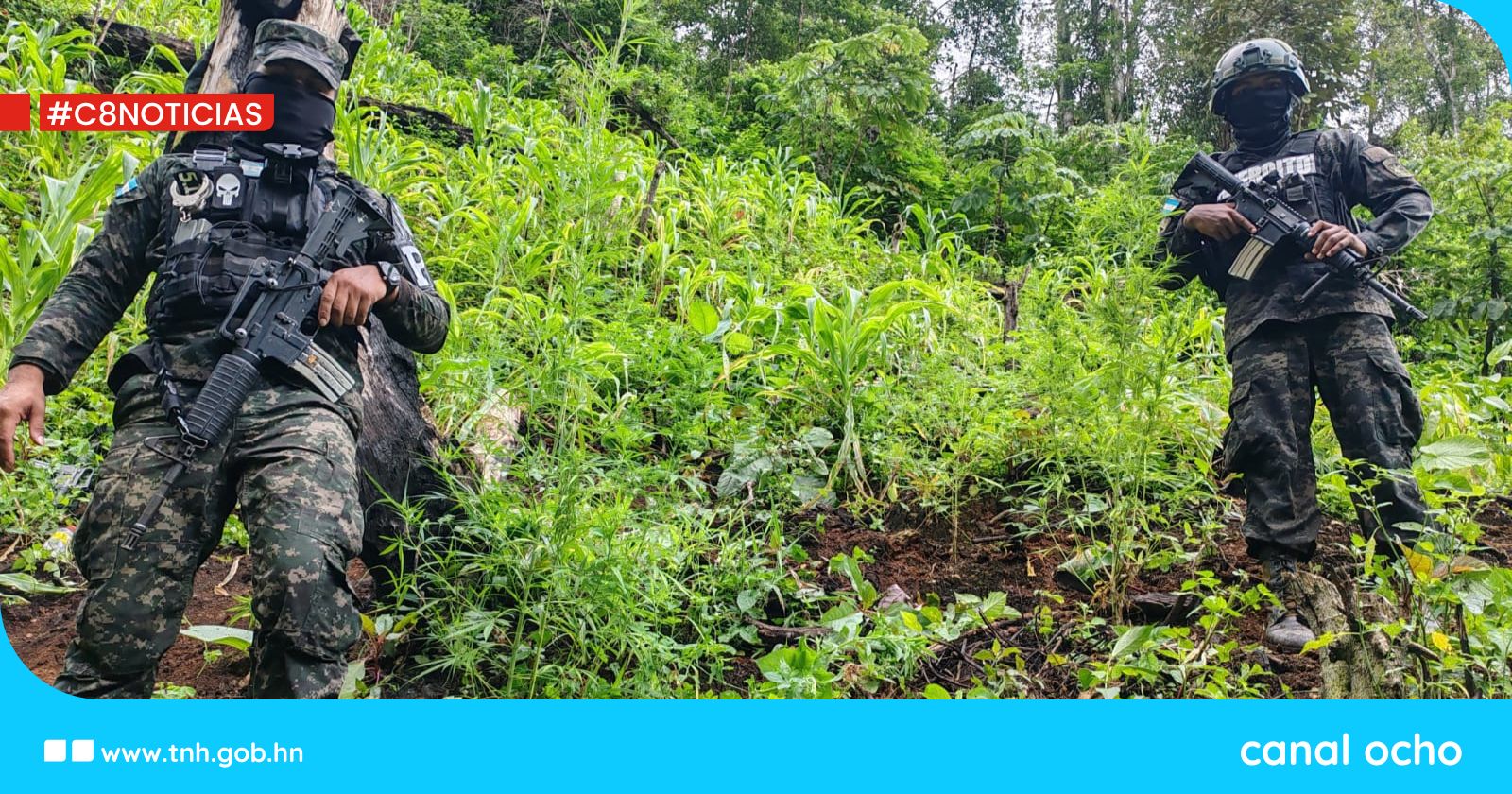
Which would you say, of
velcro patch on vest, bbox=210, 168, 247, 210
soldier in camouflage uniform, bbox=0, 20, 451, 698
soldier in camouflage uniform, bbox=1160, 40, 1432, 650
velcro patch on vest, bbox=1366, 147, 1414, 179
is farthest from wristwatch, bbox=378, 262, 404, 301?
velcro patch on vest, bbox=1366, 147, 1414, 179

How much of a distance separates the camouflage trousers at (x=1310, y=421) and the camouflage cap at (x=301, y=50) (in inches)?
105

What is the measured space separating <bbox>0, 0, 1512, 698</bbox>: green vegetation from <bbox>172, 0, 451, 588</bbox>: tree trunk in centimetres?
12

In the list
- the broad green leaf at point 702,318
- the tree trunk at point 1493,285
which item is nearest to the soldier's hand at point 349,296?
the broad green leaf at point 702,318

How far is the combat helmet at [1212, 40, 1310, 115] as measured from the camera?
267 cm

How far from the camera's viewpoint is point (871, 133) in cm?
339

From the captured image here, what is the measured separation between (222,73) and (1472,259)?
12.3 ft

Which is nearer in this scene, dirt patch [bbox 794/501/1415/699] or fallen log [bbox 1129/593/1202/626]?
dirt patch [bbox 794/501/1415/699]

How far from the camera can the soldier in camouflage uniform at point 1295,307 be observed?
2604mm

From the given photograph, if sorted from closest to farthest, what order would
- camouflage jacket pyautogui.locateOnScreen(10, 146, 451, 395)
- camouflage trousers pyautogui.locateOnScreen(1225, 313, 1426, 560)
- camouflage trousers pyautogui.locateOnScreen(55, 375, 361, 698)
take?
1. camouflage trousers pyautogui.locateOnScreen(55, 375, 361, 698)
2. camouflage jacket pyautogui.locateOnScreen(10, 146, 451, 395)
3. camouflage trousers pyautogui.locateOnScreen(1225, 313, 1426, 560)

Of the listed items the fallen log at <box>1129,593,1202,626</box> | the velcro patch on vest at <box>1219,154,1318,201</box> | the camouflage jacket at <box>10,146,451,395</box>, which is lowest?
the fallen log at <box>1129,593,1202,626</box>

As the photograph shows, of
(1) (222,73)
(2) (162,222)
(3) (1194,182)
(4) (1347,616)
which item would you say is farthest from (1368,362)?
(1) (222,73)

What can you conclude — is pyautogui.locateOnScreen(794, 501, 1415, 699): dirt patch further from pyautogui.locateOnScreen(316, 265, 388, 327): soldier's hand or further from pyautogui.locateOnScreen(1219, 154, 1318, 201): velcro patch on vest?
pyautogui.locateOnScreen(316, 265, 388, 327): soldier's hand

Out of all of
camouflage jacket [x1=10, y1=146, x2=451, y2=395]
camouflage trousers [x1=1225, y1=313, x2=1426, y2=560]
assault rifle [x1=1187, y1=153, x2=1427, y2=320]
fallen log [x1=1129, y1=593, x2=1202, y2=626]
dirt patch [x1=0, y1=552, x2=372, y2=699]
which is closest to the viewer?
camouflage jacket [x1=10, y1=146, x2=451, y2=395]

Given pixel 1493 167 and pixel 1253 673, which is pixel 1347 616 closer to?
pixel 1253 673
